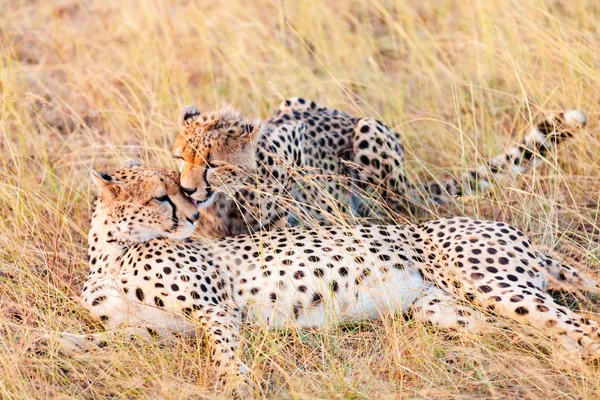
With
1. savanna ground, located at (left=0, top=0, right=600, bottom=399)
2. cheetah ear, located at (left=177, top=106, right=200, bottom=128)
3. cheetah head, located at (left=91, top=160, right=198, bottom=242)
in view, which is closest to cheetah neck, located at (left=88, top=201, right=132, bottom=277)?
cheetah head, located at (left=91, top=160, right=198, bottom=242)

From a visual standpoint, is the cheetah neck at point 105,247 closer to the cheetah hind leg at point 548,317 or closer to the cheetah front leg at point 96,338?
the cheetah front leg at point 96,338

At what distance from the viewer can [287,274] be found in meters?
3.63

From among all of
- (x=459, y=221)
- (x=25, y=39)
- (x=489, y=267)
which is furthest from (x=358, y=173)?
(x=25, y=39)

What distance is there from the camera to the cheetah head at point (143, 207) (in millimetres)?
3688

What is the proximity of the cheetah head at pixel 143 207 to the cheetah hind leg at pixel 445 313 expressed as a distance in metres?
1.05

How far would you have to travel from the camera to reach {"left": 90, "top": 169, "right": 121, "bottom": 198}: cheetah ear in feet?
11.9

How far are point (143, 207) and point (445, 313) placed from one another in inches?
→ 52.8

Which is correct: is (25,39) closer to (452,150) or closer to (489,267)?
(452,150)

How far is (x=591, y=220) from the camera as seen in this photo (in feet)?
13.6

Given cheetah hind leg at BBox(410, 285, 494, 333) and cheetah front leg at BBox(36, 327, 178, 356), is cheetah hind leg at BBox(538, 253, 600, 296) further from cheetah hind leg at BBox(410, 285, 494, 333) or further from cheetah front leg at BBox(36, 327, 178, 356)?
cheetah front leg at BBox(36, 327, 178, 356)

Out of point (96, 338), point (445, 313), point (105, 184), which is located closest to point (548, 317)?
point (445, 313)

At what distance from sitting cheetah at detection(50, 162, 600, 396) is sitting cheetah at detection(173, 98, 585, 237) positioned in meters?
0.17

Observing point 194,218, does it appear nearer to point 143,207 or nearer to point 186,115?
point 143,207

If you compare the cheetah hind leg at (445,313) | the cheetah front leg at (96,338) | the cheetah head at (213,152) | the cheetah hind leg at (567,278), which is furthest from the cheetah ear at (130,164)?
the cheetah hind leg at (567,278)
